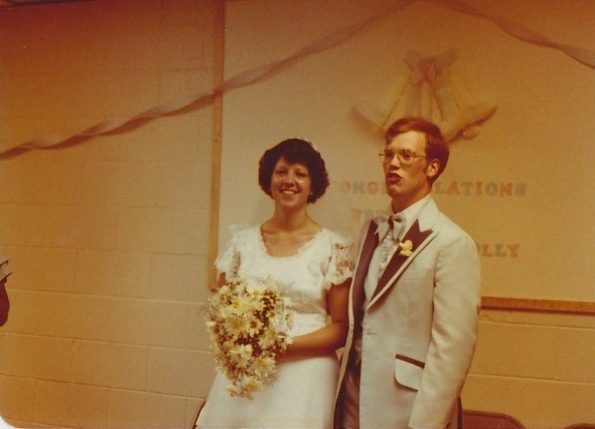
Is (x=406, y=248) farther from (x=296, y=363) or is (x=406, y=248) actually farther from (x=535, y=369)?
(x=535, y=369)

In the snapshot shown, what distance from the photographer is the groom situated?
167cm

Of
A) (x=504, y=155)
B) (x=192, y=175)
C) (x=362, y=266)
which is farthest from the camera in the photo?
(x=192, y=175)

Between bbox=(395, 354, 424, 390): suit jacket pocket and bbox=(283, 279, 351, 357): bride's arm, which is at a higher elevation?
bbox=(283, 279, 351, 357): bride's arm

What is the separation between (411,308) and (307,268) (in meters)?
0.40

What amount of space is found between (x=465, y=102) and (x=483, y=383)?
1.01 meters

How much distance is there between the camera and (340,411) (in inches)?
74.8

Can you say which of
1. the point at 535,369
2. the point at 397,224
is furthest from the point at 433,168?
the point at 535,369

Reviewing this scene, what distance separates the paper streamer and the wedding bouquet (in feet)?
3.19

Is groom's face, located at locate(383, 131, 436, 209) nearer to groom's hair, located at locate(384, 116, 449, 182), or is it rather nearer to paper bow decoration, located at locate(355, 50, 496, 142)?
groom's hair, located at locate(384, 116, 449, 182)

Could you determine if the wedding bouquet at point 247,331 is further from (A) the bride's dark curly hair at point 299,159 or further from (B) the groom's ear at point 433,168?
(B) the groom's ear at point 433,168

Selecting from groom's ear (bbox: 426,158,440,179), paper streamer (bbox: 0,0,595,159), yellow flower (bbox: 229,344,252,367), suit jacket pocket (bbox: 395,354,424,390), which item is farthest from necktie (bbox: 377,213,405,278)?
paper streamer (bbox: 0,0,595,159)

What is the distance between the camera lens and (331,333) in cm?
197

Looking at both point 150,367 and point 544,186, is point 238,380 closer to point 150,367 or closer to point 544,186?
point 150,367

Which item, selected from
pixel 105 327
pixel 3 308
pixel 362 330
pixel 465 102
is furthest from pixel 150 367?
pixel 465 102
